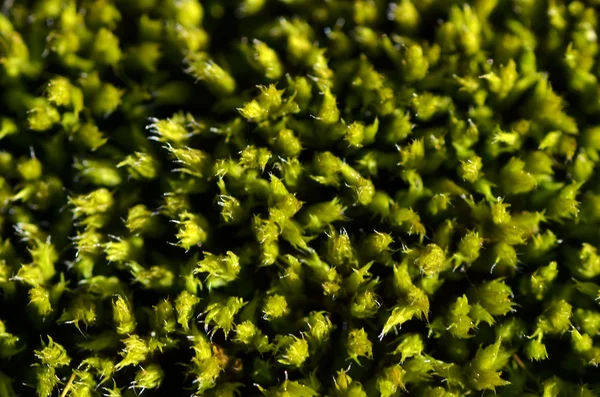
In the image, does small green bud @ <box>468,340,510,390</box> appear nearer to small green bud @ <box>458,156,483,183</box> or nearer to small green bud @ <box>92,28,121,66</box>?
small green bud @ <box>458,156,483,183</box>

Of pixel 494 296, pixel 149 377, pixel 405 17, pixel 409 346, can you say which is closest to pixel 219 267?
pixel 149 377

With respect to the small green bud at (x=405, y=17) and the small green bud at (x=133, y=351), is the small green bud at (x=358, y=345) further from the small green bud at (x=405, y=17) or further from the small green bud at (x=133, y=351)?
the small green bud at (x=405, y=17)

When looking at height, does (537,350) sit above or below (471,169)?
below

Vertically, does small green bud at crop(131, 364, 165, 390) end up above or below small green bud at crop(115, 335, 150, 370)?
below

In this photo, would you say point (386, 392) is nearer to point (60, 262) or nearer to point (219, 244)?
point (219, 244)

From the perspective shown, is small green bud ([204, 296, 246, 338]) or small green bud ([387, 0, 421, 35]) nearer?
small green bud ([204, 296, 246, 338])

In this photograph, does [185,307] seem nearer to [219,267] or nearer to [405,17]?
[219,267]

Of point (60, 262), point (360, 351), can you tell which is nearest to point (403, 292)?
point (360, 351)

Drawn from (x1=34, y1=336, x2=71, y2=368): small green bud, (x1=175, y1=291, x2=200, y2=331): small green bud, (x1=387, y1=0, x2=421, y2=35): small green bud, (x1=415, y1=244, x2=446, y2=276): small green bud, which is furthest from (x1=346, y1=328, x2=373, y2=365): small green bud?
(x1=387, y1=0, x2=421, y2=35): small green bud

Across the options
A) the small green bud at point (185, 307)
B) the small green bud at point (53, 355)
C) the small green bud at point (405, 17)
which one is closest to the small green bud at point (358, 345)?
the small green bud at point (185, 307)
